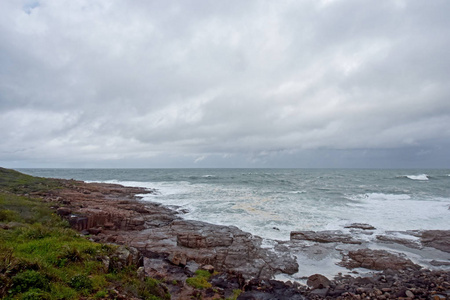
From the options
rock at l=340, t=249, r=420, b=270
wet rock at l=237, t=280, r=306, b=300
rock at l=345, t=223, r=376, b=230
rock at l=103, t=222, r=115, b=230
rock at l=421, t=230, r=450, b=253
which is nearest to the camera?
wet rock at l=237, t=280, r=306, b=300

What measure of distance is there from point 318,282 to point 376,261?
4.70m

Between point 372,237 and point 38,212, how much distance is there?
2310 cm

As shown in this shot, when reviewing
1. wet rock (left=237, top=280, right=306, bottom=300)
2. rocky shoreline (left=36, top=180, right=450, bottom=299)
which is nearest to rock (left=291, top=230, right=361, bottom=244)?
rocky shoreline (left=36, top=180, right=450, bottom=299)

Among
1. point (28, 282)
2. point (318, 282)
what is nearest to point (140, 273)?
point (28, 282)

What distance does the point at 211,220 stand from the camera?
23719 millimetres

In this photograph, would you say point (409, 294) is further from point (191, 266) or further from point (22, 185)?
point (22, 185)

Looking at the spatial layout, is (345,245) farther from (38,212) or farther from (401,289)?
(38,212)

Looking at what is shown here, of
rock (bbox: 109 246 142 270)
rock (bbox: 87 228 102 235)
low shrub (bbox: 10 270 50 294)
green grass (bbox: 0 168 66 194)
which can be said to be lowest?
rock (bbox: 87 228 102 235)

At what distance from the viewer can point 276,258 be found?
46.5 ft

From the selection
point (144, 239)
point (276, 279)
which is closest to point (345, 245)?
point (276, 279)

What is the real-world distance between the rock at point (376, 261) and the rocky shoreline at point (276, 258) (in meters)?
0.05

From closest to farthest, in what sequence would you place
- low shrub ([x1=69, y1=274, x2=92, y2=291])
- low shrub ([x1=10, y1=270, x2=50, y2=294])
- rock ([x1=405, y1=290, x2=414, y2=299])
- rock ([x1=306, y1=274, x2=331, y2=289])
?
1. low shrub ([x1=10, y1=270, x2=50, y2=294])
2. low shrub ([x1=69, y1=274, x2=92, y2=291])
3. rock ([x1=405, y1=290, x2=414, y2=299])
4. rock ([x1=306, y1=274, x2=331, y2=289])

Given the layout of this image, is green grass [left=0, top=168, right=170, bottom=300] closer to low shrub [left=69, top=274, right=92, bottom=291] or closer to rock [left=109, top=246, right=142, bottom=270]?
low shrub [left=69, top=274, right=92, bottom=291]

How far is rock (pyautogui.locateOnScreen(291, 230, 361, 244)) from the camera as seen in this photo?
1770 centimetres
